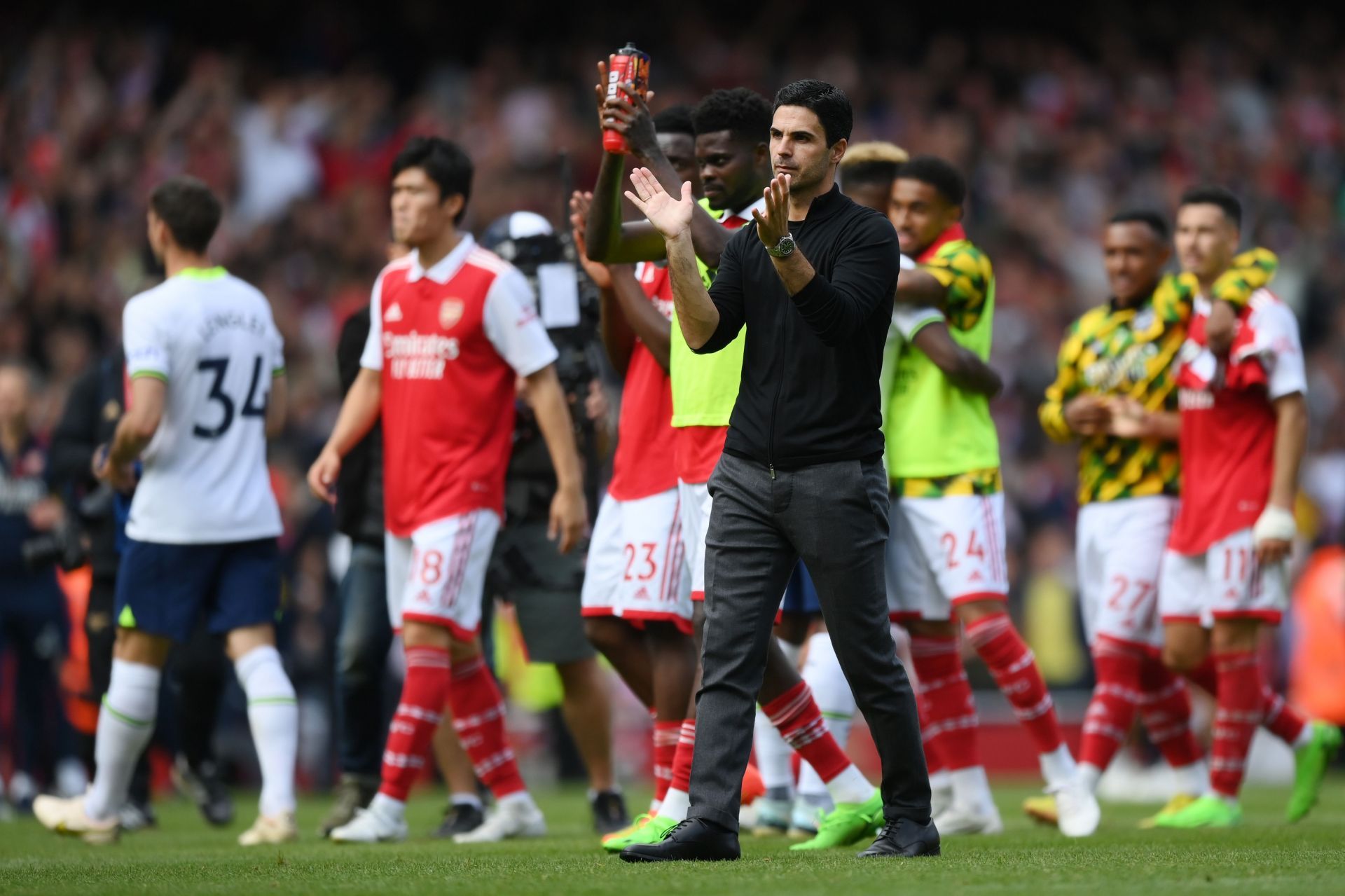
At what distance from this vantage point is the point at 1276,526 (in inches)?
299

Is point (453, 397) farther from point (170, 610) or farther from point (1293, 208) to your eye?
point (1293, 208)

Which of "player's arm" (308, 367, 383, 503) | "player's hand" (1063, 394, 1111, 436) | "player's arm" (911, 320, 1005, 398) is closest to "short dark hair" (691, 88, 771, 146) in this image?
"player's arm" (911, 320, 1005, 398)

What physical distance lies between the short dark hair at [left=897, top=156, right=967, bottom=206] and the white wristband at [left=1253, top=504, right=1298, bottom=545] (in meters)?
1.80

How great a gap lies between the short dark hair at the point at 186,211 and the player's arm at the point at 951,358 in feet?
9.70

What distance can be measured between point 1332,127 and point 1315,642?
30.4 ft

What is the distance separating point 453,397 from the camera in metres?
7.36

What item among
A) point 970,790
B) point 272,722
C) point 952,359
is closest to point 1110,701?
point 970,790

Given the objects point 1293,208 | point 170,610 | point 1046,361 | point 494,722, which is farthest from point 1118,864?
point 1293,208

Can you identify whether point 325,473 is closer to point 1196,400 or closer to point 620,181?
point 620,181

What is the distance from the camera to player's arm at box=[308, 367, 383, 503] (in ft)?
25.0

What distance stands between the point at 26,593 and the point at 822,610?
6.62m

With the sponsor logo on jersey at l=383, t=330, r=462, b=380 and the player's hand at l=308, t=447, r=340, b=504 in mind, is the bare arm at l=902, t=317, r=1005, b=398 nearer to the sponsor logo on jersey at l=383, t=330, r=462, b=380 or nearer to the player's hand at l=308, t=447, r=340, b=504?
the sponsor logo on jersey at l=383, t=330, r=462, b=380

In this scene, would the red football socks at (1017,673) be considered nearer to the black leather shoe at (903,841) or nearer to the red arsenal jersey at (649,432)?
the red arsenal jersey at (649,432)

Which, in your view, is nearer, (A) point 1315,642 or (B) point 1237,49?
(A) point 1315,642
